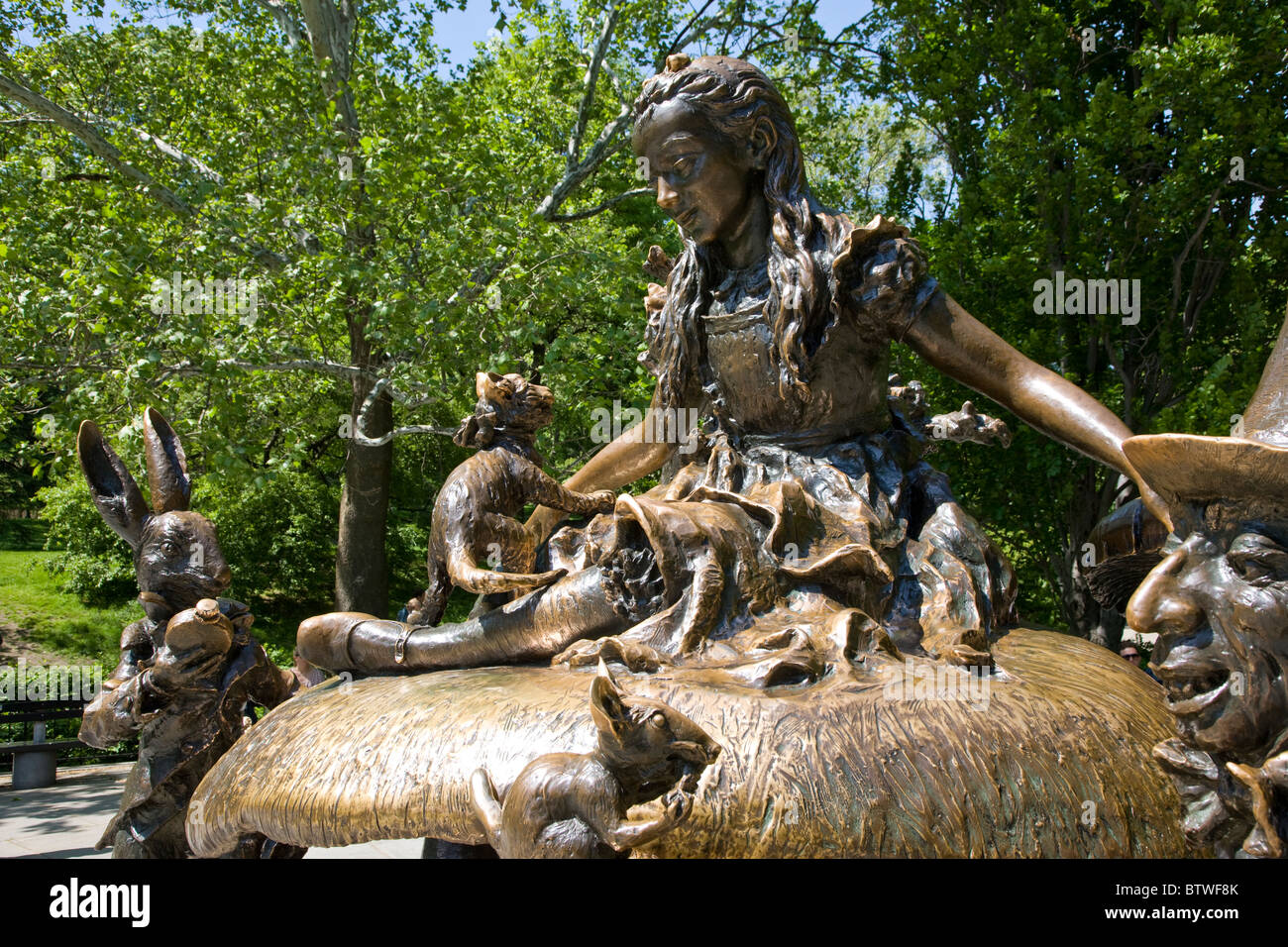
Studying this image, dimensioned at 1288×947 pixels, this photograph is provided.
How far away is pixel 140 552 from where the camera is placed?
4293 millimetres

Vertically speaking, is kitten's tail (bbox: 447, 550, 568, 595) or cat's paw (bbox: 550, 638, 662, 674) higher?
kitten's tail (bbox: 447, 550, 568, 595)

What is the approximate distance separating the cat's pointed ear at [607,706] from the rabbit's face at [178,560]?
261cm

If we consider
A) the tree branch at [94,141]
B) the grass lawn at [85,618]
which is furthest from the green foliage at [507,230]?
the grass lawn at [85,618]

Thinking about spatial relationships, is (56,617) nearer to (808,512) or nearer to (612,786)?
(808,512)

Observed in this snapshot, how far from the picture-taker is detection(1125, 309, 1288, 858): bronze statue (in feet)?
6.73

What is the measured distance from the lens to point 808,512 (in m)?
3.07

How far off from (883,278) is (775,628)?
1094 mm

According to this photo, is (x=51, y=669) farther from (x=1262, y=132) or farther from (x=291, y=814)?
(x=1262, y=132)

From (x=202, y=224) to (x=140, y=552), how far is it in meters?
7.73

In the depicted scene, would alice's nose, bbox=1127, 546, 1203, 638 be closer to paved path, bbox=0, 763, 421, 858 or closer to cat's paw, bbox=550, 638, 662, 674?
cat's paw, bbox=550, 638, 662, 674

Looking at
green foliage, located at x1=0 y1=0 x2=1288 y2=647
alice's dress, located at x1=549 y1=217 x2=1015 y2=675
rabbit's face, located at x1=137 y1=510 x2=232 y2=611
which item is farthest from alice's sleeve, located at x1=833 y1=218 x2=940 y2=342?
green foliage, located at x1=0 y1=0 x2=1288 y2=647

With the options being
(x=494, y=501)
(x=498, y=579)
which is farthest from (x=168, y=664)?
(x=498, y=579)

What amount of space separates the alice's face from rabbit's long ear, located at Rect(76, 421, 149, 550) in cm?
240
